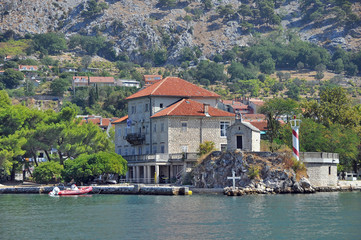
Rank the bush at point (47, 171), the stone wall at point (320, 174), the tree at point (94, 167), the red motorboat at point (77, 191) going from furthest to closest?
the bush at point (47, 171) → the tree at point (94, 167) → the red motorboat at point (77, 191) → the stone wall at point (320, 174)

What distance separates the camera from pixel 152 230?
147 ft

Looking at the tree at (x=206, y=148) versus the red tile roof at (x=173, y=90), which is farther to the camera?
the red tile roof at (x=173, y=90)

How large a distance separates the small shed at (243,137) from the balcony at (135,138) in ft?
47.7

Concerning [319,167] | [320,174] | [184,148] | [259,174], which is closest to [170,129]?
[184,148]

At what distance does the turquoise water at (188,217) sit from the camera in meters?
43.5

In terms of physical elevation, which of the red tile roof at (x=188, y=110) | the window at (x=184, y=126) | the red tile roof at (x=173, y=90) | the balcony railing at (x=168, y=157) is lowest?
the balcony railing at (x=168, y=157)

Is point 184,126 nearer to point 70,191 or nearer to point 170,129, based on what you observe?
point 170,129

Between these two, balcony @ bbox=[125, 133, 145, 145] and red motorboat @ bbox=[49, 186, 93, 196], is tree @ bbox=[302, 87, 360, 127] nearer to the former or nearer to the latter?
balcony @ bbox=[125, 133, 145, 145]

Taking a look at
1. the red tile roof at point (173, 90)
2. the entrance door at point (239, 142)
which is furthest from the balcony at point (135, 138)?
the entrance door at point (239, 142)

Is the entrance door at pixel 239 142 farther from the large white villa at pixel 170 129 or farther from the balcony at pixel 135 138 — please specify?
the balcony at pixel 135 138

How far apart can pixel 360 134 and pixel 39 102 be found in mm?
117788

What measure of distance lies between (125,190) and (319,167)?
17800 mm

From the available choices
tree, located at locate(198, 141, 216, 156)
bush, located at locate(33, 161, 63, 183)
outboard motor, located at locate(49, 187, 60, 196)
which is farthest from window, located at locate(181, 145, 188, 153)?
outboard motor, located at locate(49, 187, 60, 196)

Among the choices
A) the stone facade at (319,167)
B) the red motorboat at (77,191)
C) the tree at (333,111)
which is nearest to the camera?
the stone facade at (319,167)
